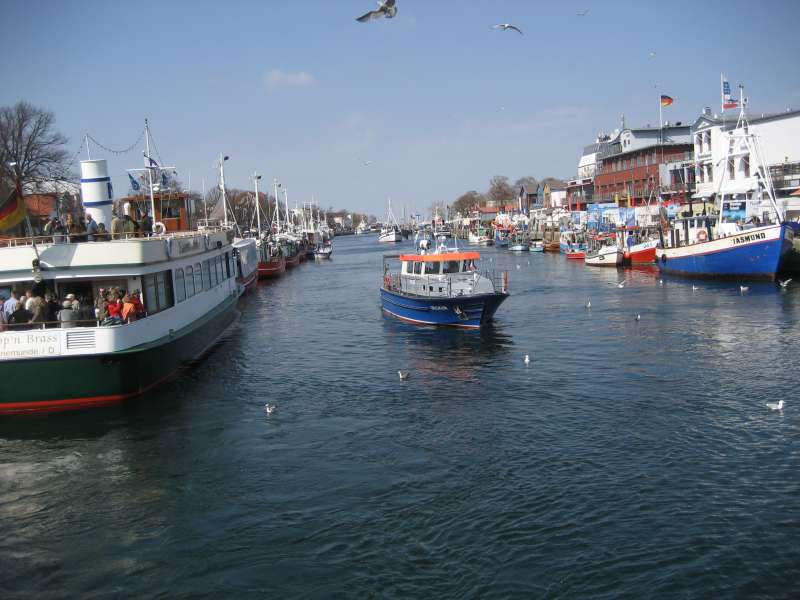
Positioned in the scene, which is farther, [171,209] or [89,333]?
[171,209]

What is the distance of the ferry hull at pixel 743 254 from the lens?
46.3m

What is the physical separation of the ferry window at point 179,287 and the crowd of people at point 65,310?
3.91 metres

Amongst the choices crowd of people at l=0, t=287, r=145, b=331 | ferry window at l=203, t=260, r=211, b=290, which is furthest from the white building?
crowd of people at l=0, t=287, r=145, b=331

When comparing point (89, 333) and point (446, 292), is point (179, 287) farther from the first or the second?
point (446, 292)

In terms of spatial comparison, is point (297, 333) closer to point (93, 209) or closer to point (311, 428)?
point (93, 209)

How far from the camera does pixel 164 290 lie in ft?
78.4

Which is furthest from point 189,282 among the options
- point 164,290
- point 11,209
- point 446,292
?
point 446,292

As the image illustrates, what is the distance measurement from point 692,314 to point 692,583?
2752cm

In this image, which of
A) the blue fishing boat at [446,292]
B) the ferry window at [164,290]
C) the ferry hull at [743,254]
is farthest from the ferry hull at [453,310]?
the ferry hull at [743,254]

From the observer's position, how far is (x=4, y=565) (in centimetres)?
1192

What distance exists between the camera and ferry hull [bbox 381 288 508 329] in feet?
105

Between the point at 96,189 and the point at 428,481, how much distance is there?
1848 centimetres

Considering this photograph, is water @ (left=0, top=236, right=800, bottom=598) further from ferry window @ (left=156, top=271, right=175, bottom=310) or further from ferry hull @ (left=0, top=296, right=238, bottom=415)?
ferry window @ (left=156, top=271, right=175, bottom=310)

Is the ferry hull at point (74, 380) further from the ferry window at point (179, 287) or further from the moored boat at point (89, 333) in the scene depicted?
the ferry window at point (179, 287)
